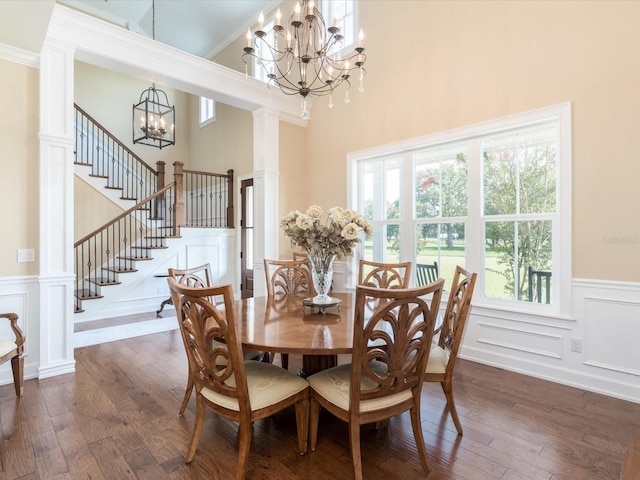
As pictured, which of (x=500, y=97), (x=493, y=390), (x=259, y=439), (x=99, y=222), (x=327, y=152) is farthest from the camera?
(x=99, y=222)

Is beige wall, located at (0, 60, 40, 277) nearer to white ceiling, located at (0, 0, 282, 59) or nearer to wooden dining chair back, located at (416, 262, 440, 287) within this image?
wooden dining chair back, located at (416, 262, 440, 287)

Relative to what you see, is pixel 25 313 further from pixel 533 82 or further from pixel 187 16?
pixel 187 16

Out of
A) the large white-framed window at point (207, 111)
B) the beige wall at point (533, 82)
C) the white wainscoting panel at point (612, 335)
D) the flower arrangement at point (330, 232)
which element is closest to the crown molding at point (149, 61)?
the beige wall at point (533, 82)

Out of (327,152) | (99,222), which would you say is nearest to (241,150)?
(327,152)

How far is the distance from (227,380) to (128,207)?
5924mm

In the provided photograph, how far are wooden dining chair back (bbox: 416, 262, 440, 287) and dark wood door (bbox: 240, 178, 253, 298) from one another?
3.41m

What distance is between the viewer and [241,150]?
6.60m

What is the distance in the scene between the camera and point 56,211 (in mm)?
3084

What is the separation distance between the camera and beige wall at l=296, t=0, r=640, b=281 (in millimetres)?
2650

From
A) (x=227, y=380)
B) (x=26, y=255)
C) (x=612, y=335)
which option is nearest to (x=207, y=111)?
(x=26, y=255)

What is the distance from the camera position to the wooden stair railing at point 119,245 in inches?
217

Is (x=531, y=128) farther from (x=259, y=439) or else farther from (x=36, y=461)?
(x=36, y=461)

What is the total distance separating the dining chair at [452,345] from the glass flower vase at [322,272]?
0.82 m

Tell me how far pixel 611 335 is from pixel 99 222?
294 inches
